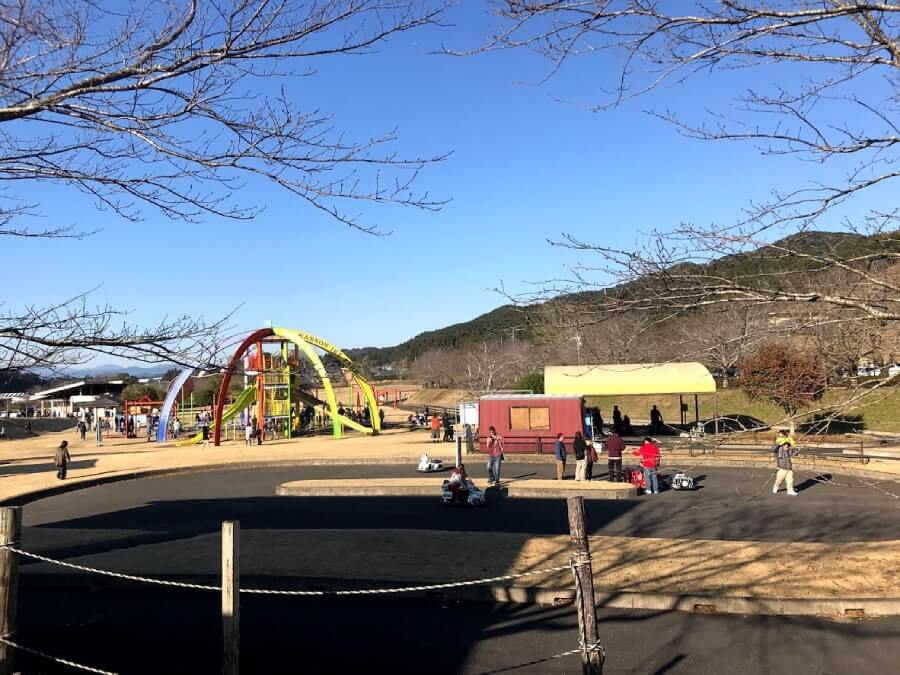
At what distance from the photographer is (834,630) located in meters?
6.17

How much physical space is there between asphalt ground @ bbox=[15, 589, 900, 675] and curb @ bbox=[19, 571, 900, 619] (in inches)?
5.6

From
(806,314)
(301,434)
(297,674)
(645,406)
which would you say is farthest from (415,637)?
(645,406)

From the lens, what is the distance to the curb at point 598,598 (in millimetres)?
6578

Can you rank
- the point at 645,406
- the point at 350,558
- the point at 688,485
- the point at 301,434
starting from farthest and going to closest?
the point at 645,406
the point at 301,434
the point at 688,485
the point at 350,558

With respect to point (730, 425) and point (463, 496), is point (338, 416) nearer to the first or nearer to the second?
point (463, 496)

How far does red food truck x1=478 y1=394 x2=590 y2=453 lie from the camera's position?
24.3 m

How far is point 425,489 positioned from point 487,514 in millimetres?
2871

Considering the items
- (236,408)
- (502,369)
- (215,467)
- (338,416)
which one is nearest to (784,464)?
(215,467)

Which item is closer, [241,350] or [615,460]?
[615,460]

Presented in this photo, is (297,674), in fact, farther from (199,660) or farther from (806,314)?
(806,314)

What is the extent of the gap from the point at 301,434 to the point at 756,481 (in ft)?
85.8

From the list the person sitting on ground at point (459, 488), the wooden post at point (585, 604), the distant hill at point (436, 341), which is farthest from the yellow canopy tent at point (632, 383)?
the distant hill at point (436, 341)

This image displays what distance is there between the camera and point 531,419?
24.9m

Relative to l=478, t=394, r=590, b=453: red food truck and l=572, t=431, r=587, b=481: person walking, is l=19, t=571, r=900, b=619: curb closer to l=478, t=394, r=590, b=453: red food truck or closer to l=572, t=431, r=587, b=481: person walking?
l=572, t=431, r=587, b=481: person walking
